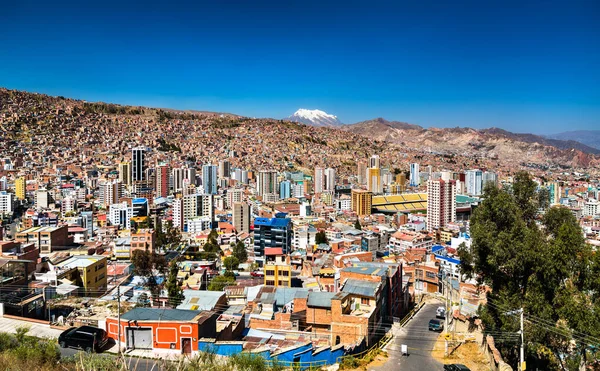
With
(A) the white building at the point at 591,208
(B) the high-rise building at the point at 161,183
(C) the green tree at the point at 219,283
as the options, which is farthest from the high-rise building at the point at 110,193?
(A) the white building at the point at 591,208

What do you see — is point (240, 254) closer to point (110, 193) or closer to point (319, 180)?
point (110, 193)

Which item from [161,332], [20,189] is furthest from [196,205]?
[161,332]

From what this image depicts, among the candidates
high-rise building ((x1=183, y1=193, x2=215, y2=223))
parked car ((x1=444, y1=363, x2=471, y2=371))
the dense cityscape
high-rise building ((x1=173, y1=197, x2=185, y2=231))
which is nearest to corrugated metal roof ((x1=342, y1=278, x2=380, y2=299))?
the dense cityscape

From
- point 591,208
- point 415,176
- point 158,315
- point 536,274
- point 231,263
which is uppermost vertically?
point 415,176

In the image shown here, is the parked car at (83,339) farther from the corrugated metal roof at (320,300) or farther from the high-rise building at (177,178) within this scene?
the high-rise building at (177,178)

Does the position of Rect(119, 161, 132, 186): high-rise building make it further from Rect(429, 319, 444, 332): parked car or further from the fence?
the fence

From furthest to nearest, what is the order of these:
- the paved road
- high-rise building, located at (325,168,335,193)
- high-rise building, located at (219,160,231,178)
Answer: high-rise building, located at (219,160,231,178) → high-rise building, located at (325,168,335,193) → the paved road
